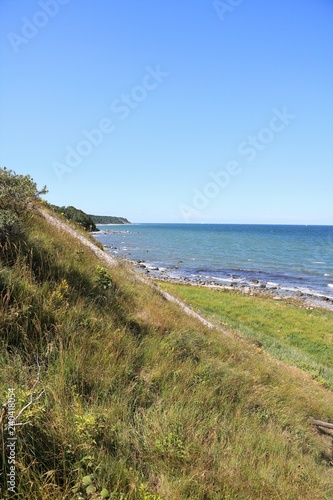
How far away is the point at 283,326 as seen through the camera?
1894cm

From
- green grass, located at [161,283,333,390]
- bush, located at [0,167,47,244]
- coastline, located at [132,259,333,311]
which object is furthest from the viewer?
coastline, located at [132,259,333,311]

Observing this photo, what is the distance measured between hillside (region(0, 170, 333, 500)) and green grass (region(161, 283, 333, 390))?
21.5ft

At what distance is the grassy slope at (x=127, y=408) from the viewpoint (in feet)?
8.57

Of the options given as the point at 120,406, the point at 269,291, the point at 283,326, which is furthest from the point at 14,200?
the point at 269,291

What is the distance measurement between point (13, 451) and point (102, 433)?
887 millimetres

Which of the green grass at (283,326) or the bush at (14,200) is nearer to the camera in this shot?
the bush at (14,200)

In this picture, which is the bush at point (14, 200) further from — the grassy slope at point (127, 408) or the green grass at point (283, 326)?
the green grass at point (283, 326)

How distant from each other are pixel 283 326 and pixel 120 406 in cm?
1815

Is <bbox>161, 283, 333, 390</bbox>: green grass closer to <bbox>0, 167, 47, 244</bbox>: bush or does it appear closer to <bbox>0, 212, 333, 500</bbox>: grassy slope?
<bbox>0, 212, 333, 500</bbox>: grassy slope

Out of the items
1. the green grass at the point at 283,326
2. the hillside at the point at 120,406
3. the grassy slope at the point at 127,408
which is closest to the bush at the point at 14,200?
the hillside at the point at 120,406

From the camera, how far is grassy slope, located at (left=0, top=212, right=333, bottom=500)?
Answer: 2613 millimetres

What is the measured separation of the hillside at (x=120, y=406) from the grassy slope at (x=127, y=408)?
0.7 inches

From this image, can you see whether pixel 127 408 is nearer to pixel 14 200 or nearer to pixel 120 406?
pixel 120 406

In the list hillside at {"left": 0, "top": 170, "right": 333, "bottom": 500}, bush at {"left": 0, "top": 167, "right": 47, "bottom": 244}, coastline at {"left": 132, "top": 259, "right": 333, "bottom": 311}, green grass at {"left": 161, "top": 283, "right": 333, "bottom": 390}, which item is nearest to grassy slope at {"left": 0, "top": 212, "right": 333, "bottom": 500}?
hillside at {"left": 0, "top": 170, "right": 333, "bottom": 500}
